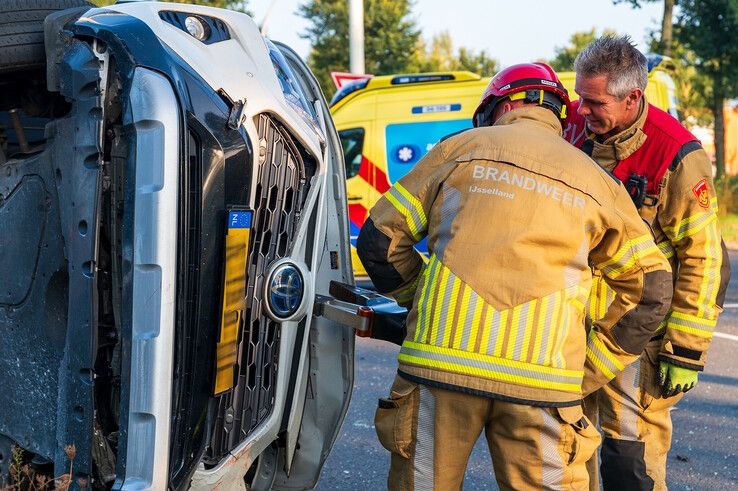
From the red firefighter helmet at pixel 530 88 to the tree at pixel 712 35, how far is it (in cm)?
1591

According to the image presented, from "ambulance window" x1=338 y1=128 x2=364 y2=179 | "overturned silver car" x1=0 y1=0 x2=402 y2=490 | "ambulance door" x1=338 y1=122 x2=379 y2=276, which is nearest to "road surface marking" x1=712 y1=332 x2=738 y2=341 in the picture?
"ambulance door" x1=338 y1=122 x2=379 y2=276

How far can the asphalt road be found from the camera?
416cm

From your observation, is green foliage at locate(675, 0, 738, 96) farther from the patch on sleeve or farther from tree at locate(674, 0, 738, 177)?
the patch on sleeve

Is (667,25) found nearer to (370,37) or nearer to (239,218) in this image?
(370,37)

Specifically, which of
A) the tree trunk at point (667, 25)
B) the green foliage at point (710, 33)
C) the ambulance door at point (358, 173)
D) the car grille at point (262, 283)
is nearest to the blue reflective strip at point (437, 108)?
the ambulance door at point (358, 173)

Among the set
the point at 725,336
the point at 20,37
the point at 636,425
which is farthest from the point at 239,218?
the point at 725,336

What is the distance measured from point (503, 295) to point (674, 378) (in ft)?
3.67

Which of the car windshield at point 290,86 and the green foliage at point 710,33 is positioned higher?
the green foliage at point 710,33

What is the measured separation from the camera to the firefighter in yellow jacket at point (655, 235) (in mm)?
3184

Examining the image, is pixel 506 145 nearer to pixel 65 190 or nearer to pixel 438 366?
pixel 438 366

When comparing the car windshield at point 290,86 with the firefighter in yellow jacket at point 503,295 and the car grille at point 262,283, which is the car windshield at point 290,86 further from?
the firefighter in yellow jacket at point 503,295

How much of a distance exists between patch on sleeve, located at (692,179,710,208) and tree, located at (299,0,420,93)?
23.0 metres

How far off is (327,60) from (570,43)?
13.7 metres

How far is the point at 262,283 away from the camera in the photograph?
265cm
